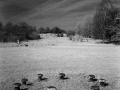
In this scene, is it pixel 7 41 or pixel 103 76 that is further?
pixel 7 41

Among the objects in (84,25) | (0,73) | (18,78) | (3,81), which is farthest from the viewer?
(84,25)

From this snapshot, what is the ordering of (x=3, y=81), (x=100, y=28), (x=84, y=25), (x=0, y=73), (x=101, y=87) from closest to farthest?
(x=101, y=87) → (x=3, y=81) → (x=0, y=73) → (x=100, y=28) → (x=84, y=25)

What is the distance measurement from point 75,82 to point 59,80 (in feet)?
3.34

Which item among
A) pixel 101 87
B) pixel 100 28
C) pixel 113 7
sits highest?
pixel 113 7

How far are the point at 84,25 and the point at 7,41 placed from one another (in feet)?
86.8

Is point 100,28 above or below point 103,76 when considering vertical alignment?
above

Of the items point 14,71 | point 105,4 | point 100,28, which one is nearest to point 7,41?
point 100,28

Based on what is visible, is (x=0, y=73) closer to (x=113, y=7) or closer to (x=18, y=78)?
(x=18, y=78)

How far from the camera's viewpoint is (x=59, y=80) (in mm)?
10641

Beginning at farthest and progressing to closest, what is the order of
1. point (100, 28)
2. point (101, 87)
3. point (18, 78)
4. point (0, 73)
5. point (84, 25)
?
point (84, 25)
point (100, 28)
point (0, 73)
point (18, 78)
point (101, 87)

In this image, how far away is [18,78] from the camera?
1097 centimetres

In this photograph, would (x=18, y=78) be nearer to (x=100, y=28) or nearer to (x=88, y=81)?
(x=88, y=81)

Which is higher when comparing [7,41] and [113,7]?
[113,7]

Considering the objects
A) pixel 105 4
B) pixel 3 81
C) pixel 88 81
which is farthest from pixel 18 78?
pixel 105 4
